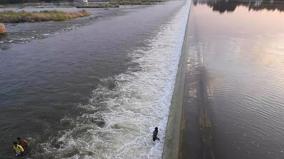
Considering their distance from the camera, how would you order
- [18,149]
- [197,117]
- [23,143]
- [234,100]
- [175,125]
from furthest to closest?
[234,100] → [197,117] → [175,125] → [23,143] → [18,149]

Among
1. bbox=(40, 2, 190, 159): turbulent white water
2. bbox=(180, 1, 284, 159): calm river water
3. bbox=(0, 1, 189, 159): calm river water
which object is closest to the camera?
bbox=(40, 2, 190, 159): turbulent white water

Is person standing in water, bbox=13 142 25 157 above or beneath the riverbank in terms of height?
beneath

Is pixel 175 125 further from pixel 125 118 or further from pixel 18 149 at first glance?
pixel 18 149

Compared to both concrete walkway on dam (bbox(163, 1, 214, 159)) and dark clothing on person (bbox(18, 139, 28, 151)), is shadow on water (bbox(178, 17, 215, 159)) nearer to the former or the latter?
concrete walkway on dam (bbox(163, 1, 214, 159))

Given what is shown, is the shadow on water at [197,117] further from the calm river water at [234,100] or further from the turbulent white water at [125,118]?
the turbulent white water at [125,118]

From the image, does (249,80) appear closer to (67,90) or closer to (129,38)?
(67,90)

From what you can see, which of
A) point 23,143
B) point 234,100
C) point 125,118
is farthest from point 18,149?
point 234,100

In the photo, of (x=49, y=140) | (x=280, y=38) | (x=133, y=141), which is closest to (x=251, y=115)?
(x=133, y=141)

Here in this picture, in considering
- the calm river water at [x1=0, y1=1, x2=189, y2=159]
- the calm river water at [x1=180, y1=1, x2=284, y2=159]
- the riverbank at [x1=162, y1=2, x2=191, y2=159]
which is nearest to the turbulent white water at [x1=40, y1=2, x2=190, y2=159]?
the calm river water at [x1=0, y1=1, x2=189, y2=159]

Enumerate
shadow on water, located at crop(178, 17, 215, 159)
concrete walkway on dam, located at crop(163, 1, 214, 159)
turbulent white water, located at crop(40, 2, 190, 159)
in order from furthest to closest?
shadow on water, located at crop(178, 17, 215, 159)
turbulent white water, located at crop(40, 2, 190, 159)
concrete walkway on dam, located at crop(163, 1, 214, 159)
